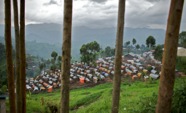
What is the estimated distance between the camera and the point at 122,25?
267 inches

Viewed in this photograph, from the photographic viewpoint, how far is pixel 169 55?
131 inches

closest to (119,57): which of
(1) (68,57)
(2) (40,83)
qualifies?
(1) (68,57)

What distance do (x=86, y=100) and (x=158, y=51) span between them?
23.2 meters

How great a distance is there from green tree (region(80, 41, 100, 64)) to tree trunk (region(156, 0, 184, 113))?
170 ft

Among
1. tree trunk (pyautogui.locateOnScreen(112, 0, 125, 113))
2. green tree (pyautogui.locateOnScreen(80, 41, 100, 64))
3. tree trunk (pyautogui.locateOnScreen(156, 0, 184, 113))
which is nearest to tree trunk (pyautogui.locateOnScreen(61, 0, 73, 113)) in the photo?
tree trunk (pyautogui.locateOnScreen(156, 0, 184, 113))

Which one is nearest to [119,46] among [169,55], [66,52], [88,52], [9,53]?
[66,52]

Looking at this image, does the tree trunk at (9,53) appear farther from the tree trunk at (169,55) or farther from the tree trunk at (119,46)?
the tree trunk at (169,55)

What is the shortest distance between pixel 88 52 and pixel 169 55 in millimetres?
55305

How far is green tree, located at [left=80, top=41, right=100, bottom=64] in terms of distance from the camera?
55.6 metres

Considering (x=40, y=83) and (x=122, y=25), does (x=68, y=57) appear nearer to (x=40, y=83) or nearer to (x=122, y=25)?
(x=122, y=25)

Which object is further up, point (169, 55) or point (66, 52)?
point (169, 55)

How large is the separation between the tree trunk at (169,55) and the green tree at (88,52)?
51.9 m

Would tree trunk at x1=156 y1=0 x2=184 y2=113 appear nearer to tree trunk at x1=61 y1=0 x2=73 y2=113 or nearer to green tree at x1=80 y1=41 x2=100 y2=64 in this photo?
tree trunk at x1=61 y1=0 x2=73 y2=113

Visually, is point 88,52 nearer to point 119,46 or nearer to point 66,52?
point 119,46
